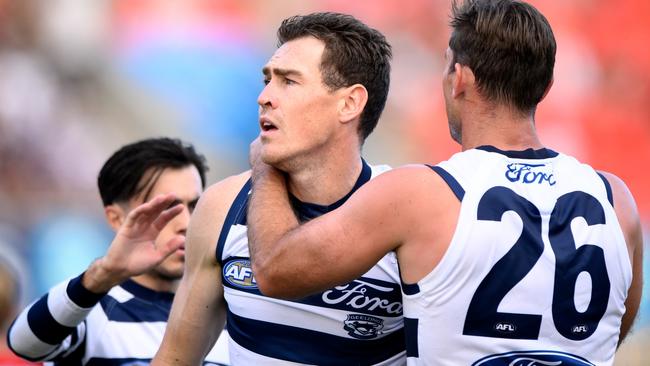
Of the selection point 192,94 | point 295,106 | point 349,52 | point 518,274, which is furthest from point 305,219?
point 192,94

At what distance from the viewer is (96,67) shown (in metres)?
10.5

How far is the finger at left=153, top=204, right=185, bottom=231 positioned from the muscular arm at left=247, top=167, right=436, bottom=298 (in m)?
1.09

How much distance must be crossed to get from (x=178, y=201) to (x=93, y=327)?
0.73m

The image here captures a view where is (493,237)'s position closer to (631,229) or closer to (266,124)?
(631,229)

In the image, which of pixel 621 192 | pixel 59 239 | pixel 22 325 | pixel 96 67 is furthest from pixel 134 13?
pixel 621 192

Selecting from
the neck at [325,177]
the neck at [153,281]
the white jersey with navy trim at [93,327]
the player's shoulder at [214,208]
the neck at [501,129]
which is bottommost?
the white jersey with navy trim at [93,327]

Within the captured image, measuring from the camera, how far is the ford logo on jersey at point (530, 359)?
9.93 ft

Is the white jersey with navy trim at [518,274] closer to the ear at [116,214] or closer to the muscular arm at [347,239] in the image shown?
the muscular arm at [347,239]

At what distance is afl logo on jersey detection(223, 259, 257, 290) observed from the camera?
364 centimetres

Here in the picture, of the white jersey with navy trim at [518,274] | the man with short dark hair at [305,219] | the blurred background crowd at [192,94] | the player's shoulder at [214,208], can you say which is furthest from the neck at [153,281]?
the blurred background crowd at [192,94]

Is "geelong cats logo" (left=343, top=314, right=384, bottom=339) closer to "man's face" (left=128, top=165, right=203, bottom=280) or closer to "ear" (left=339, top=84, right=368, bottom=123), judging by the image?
"ear" (left=339, top=84, right=368, bottom=123)

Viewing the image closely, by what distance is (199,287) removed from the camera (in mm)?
3775

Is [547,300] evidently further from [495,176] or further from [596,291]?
[495,176]

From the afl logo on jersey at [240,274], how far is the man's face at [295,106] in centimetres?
39
